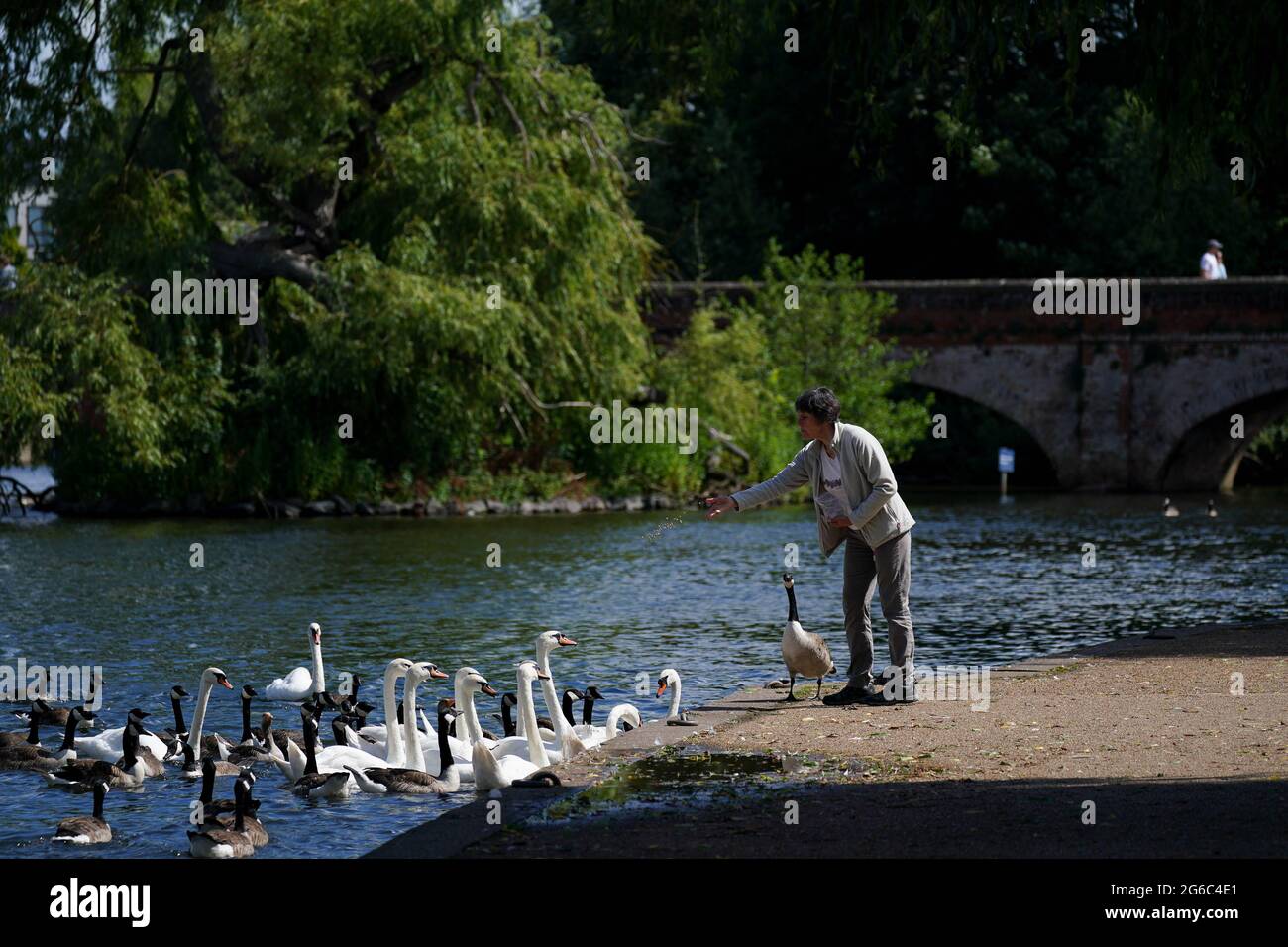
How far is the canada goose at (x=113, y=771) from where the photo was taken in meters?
10.2

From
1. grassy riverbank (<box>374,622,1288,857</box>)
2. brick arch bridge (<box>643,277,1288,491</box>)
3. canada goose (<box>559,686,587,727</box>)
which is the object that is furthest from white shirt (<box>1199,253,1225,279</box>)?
canada goose (<box>559,686,587,727</box>)

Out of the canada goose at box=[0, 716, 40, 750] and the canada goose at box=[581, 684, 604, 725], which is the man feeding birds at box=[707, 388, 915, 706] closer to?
the canada goose at box=[581, 684, 604, 725]

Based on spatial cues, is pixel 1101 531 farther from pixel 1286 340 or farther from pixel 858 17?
pixel 858 17

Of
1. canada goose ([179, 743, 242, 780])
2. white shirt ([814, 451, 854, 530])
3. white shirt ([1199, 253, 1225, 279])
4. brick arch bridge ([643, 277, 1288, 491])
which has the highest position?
white shirt ([1199, 253, 1225, 279])

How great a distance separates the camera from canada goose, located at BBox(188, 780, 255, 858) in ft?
27.6

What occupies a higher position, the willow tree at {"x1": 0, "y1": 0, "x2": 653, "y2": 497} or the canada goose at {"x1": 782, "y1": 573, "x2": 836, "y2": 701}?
the willow tree at {"x1": 0, "y1": 0, "x2": 653, "y2": 497}

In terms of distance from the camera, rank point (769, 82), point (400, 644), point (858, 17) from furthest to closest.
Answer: point (769, 82) → point (400, 644) → point (858, 17)

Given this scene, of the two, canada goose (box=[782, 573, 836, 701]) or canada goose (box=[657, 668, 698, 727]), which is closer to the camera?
canada goose (box=[657, 668, 698, 727])

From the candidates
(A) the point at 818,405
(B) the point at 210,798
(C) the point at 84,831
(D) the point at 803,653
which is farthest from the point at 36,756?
(A) the point at 818,405

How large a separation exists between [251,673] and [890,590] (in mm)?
5802

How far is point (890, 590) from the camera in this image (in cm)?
1062

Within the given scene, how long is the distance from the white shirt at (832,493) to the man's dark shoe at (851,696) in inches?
36.3
